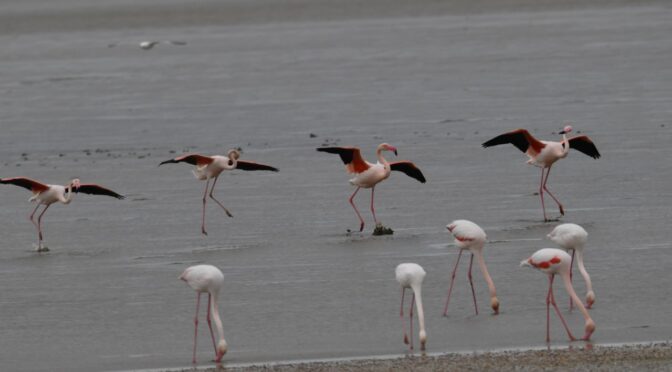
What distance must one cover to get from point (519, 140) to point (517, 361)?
646 cm

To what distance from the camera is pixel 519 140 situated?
1576 cm

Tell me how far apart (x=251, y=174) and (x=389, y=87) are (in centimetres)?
1054

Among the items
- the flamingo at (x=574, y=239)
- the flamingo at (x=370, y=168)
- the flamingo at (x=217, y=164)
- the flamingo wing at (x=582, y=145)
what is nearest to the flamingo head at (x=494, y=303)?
the flamingo at (x=574, y=239)

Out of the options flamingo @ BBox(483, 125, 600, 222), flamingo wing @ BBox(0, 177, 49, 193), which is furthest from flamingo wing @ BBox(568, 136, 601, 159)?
flamingo wing @ BBox(0, 177, 49, 193)

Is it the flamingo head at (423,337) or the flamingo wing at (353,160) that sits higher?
the flamingo wing at (353,160)

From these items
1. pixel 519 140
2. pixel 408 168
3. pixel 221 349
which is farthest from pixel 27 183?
pixel 221 349

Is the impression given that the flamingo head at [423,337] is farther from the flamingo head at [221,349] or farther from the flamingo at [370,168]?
the flamingo at [370,168]

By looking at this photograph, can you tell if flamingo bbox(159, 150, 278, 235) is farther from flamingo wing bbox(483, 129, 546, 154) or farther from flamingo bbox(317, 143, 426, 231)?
flamingo wing bbox(483, 129, 546, 154)

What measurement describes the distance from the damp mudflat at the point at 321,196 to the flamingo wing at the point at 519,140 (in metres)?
0.64

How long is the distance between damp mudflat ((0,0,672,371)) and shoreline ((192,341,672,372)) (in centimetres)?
26

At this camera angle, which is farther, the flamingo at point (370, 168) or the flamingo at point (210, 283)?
the flamingo at point (370, 168)

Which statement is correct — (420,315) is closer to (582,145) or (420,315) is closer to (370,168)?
(370,168)

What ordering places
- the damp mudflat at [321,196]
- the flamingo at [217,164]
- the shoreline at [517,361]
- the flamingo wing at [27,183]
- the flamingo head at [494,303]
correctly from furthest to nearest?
the flamingo at [217,164] < the flamingo wing at [27,183] < the damp mudflat at [321,196] < the flamingo head at [494,303] < the shoreline at [517,361]

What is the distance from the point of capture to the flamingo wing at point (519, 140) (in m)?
15.5
